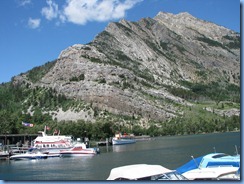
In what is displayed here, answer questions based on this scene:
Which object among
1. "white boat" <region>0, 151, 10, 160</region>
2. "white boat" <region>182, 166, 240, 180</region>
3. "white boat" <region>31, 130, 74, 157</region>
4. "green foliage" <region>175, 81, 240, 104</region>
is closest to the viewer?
"white boat" <region>182, 166, 240, 180</region>

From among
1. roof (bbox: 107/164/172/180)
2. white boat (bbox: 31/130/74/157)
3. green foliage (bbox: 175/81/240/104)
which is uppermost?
green foliage (bbox: 175/81/240/104)

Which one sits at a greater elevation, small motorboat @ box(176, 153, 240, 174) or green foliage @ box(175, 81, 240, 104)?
green foliage @ box(175, 81, 240, 104)

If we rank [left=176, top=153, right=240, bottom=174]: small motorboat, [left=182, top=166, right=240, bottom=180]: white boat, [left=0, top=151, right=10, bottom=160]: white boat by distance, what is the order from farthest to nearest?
1. [left=0, top=151, right=10, bottom=160]: white boat
2. [left=176, top=153, right=240, bottom=174]: small motorboat
3. [left=182, top=166, right=240, bottom=180]: white boat

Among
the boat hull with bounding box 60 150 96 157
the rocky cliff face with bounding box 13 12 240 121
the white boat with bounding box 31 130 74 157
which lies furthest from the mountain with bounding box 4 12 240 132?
the boat hull with bounding box 60 150 96 157

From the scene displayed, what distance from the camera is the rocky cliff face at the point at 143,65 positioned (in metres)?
102

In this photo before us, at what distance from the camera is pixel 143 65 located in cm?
15588

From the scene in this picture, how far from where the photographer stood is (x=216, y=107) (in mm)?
94562

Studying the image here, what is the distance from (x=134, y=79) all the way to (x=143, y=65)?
38128 mm

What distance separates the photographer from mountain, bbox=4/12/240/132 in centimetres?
9525

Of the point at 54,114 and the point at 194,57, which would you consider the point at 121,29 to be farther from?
the point at 54,114

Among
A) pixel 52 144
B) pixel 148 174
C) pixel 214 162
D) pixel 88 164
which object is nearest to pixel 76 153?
pixel 52 144

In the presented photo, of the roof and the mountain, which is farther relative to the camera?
the mountain

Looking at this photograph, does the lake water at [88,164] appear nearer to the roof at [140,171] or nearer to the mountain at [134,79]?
the roof at [140,171]

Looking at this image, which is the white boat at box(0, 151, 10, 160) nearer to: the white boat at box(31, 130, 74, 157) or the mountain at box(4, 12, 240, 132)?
→ the white boat at box(31, 130, 74, 157)
